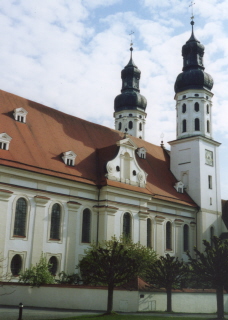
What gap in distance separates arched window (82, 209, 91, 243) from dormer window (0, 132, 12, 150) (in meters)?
8.75

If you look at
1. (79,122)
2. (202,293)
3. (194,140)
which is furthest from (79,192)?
(194,140)

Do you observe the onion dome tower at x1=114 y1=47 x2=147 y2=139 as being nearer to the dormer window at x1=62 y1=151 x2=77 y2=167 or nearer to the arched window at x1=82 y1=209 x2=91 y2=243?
the dormer window at x1=62 y1=151 x2=77 y2=167

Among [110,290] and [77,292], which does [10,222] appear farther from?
[110,290]

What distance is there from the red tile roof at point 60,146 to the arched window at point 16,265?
6434 mm

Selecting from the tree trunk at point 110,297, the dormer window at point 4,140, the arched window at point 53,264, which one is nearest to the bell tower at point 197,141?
the arched window at point 53,264

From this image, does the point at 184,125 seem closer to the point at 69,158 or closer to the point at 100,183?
the point at 100,183

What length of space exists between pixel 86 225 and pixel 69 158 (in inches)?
227

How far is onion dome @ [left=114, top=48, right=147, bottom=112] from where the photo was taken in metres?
65.6

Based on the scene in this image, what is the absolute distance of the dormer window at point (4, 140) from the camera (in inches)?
1249

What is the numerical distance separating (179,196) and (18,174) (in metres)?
21.2

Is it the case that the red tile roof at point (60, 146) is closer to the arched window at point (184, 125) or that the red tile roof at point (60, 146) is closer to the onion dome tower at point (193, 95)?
the arched window at point (184, 125)

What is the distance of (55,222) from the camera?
33.8 metres

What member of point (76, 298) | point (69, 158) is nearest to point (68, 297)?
point (76, 298)

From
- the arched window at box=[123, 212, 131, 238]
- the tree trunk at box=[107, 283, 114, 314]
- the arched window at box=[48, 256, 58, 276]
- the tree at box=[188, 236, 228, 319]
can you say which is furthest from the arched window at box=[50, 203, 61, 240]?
the tree at box=[188, 236, 228, 319]
